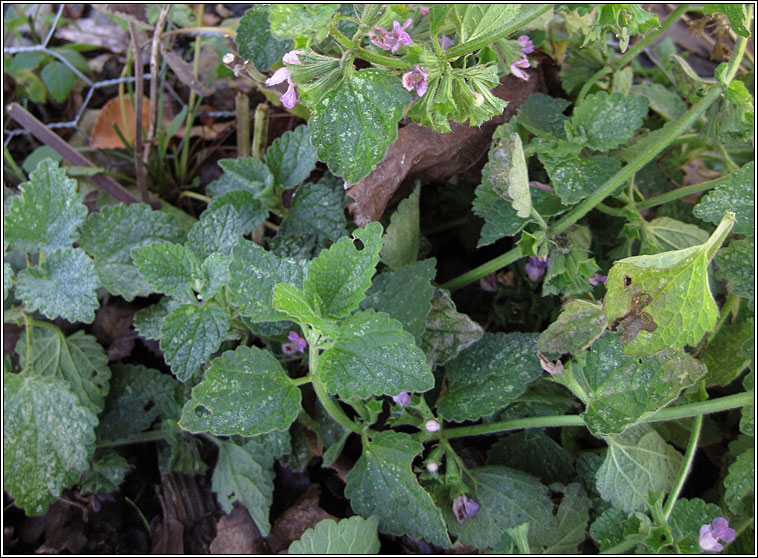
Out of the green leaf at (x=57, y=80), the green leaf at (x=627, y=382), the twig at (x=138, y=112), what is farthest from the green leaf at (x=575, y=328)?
the green leaf at (x=57, y=80)

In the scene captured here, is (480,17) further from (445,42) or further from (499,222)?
(499,222)

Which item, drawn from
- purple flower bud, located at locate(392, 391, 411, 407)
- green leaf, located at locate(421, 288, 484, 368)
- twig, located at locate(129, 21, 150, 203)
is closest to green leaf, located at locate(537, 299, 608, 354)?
green leaf, located at locate(421, 288, 484, 368)

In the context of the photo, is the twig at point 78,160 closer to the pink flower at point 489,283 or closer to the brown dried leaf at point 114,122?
the brown dried leaf at point 114,122

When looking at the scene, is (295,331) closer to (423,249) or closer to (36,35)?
(423,249)

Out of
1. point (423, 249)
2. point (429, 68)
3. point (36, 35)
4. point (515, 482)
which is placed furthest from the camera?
point (36, 35)

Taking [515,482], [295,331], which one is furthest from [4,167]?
[515,482]

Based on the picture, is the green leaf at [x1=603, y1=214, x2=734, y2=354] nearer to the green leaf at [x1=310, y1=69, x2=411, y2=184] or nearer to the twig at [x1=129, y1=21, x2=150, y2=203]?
the green leaf at [x1=310, y1=69, x2=411, y2=184]
